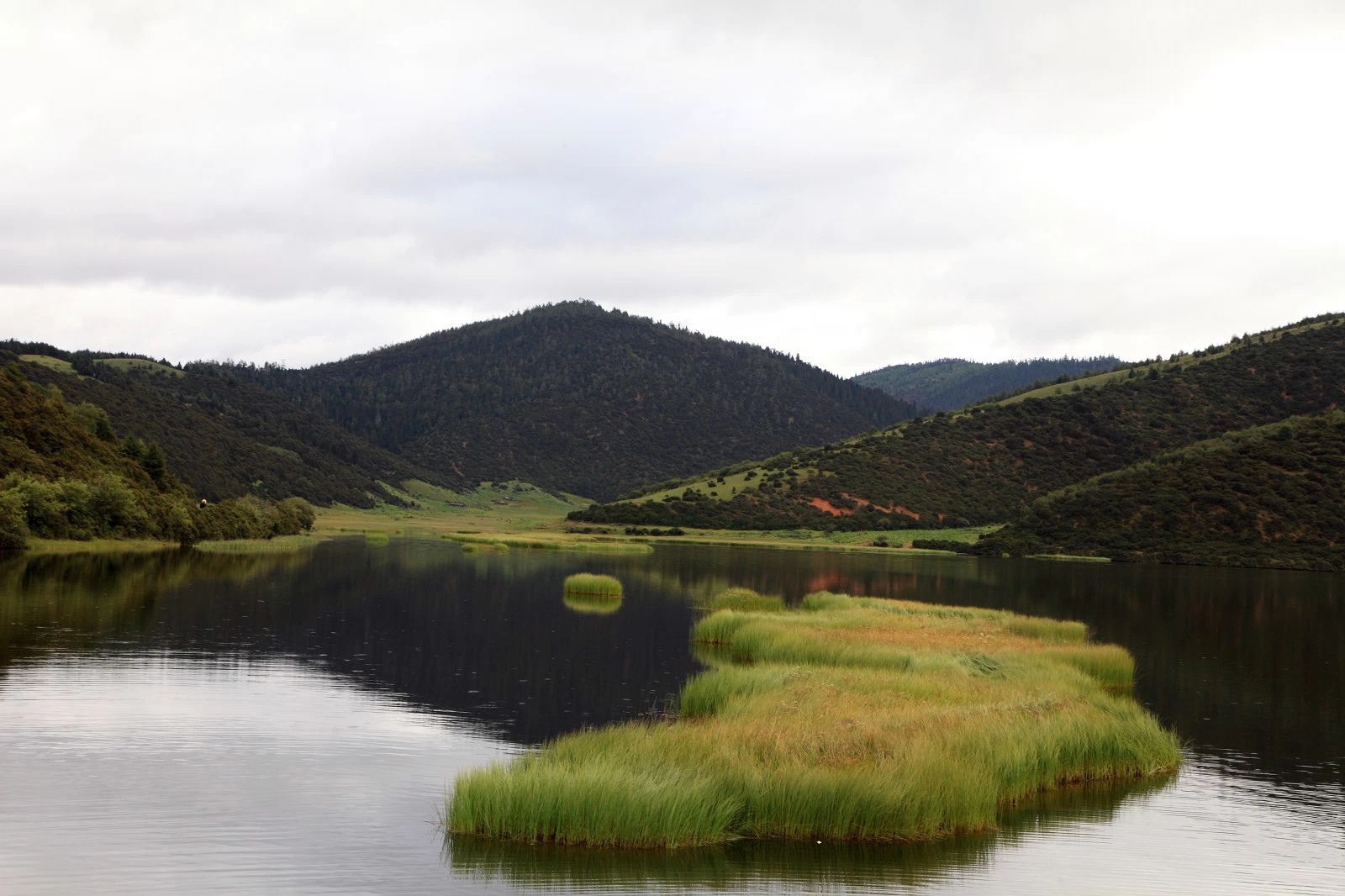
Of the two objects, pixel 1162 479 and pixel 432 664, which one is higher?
pixel 1162 479

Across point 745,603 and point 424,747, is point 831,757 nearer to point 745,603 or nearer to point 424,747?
point 424,747

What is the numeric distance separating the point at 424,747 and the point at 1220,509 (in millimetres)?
118417

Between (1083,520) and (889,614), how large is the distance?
91.2m

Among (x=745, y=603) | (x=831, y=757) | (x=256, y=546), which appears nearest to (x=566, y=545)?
(x=256, y=546)

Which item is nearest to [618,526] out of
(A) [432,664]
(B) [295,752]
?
(A) [432,664]

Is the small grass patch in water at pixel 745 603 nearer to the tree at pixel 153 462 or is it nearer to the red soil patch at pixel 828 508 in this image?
the tree at pixel 153 462

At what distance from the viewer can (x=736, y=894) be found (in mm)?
17219

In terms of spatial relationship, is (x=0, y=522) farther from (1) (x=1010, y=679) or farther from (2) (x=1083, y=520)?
(2) (x=1083, y=520)

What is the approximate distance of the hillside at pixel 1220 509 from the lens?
12144 cm

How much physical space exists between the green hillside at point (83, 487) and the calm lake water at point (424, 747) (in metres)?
22.3

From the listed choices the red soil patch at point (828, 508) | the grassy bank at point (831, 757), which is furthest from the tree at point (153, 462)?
the grassy bank at point (831, 757)

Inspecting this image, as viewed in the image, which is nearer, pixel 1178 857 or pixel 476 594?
pixel 1178 857

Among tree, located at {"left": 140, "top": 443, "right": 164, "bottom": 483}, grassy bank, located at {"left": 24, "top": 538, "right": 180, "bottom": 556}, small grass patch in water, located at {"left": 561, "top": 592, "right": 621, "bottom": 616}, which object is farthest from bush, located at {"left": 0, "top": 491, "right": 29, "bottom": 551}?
small grass patch in water, located at {"left": 561, "top": 592, "right": 621, "bottom": 616}

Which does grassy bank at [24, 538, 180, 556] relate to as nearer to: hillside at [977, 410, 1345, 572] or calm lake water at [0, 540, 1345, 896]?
calm lake water at [0, 540, 1345, 896]
